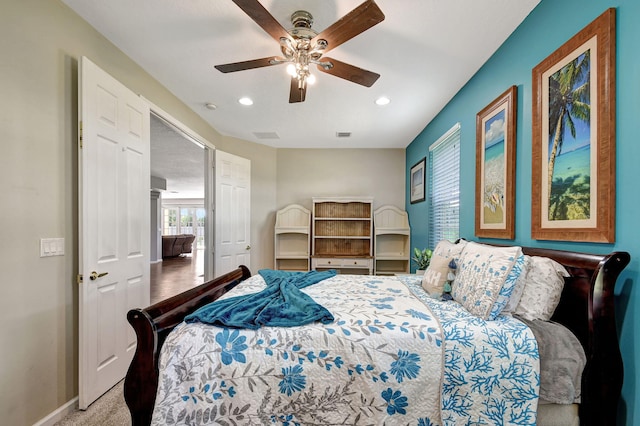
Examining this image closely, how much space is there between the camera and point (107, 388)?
78.0 inches

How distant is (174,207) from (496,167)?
13.3 m

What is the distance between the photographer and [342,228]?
479 centimetres

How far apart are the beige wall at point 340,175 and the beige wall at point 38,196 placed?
3.10 metres

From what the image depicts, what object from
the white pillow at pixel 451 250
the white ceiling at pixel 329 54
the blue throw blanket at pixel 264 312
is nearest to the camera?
the blue throw blanket at pixel 264 312

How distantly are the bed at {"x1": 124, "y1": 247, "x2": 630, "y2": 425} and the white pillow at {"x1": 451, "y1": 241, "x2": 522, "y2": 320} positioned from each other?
0.19 meters

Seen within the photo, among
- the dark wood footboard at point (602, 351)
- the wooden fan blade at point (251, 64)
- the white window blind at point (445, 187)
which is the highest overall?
the wooden fan blade at point (251, 64)

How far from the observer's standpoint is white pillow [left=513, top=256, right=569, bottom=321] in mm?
1389

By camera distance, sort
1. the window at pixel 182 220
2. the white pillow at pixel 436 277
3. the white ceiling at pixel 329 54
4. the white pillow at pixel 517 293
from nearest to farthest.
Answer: the white pillow at pixel 517 293 → the white ceiling at pixel 329 54 → the white pillow at pixel 436 277 → the window at pixel 182 220

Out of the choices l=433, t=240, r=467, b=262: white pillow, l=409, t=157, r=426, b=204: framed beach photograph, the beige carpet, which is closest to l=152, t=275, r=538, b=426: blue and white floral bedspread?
l=433, t=240, r=467, b=262: white pillow

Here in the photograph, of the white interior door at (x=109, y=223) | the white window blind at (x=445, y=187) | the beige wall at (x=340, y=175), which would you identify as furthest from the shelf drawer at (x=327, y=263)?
the white interior door at (x=109, y=223)

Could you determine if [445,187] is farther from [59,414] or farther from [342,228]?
[59,414]

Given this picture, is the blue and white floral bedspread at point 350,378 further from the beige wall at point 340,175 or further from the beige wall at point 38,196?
the beige wall at point 340,175

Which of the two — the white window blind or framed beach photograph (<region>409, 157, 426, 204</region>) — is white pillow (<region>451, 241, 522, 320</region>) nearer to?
the white window blind

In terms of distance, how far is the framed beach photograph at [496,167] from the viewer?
6.28 feet
